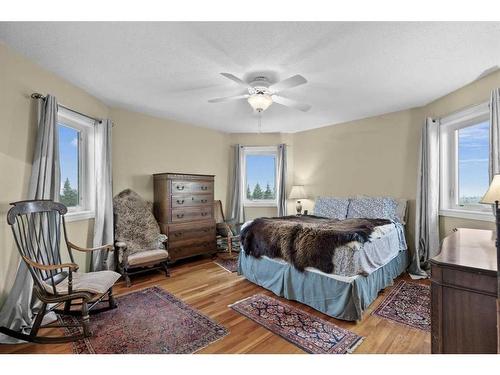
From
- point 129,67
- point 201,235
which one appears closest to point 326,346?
point 201,235

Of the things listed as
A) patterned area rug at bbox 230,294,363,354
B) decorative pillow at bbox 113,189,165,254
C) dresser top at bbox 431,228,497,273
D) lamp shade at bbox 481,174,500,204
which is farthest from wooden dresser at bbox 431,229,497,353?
decorative pillow at bbox 113,189,165,254

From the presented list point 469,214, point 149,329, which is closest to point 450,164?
point 469,214

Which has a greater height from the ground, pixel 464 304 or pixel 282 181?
pixel 282 181

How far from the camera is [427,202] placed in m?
3.26

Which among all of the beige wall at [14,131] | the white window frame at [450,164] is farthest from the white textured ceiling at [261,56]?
the white window frame at [450,164]

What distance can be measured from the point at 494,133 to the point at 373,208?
5.35 feet

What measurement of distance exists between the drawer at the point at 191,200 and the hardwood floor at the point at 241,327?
1126 mm

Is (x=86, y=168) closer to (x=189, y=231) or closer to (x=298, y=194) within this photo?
(x=189, y=231)

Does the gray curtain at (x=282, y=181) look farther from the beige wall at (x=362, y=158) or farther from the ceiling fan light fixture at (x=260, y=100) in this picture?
the ceiling fan light fixture at (x=260, y=100)

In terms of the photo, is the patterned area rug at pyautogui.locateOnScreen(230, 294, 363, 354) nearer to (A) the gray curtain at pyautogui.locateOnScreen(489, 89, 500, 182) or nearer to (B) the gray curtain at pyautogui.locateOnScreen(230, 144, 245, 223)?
(A) the gray curtain at pyautogui.locateOnScreen(489, 89, 500, 182)

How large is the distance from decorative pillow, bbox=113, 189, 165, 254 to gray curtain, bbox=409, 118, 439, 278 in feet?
11.7

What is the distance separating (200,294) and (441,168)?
3.49m
